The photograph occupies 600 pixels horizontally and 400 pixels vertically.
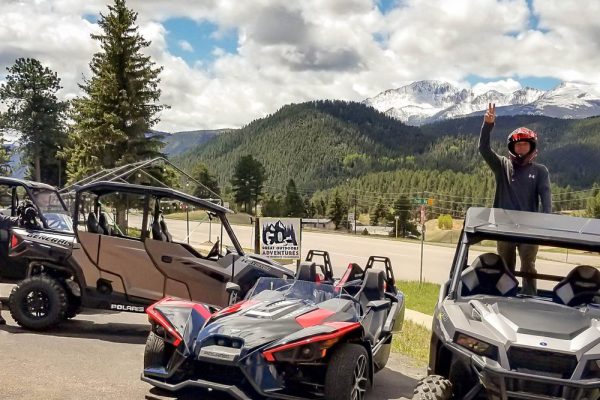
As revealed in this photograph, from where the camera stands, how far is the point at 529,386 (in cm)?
421

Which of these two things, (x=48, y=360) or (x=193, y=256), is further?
(x=193, y=256)

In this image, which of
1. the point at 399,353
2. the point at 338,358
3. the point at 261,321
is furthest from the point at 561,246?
the point at 399,353

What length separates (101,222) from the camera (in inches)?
351

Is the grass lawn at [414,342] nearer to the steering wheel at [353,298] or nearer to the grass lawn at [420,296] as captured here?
the steering wheel at [353,298]

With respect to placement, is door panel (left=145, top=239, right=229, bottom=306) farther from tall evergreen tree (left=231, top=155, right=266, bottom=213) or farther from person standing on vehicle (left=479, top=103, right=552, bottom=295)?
tall evergreen tree (left=231, top=155, right=266, bottom=213)

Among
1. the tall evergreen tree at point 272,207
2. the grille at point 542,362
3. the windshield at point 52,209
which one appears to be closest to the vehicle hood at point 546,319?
the grille at point 542,362

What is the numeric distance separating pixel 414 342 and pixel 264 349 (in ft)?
17.1

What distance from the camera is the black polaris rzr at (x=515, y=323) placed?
422 centimetres

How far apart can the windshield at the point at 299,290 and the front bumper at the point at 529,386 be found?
2.24 metres

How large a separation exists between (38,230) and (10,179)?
2601 mm

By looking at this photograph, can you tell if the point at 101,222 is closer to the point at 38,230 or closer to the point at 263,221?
the point at 38,230

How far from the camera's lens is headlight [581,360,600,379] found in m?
4.19

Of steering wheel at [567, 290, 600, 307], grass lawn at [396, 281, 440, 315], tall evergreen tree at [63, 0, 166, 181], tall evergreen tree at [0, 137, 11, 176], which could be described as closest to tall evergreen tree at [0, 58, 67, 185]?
tall evergreen tree at [0, 137, 11, 176]

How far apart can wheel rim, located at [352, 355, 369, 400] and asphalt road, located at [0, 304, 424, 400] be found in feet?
3.55
